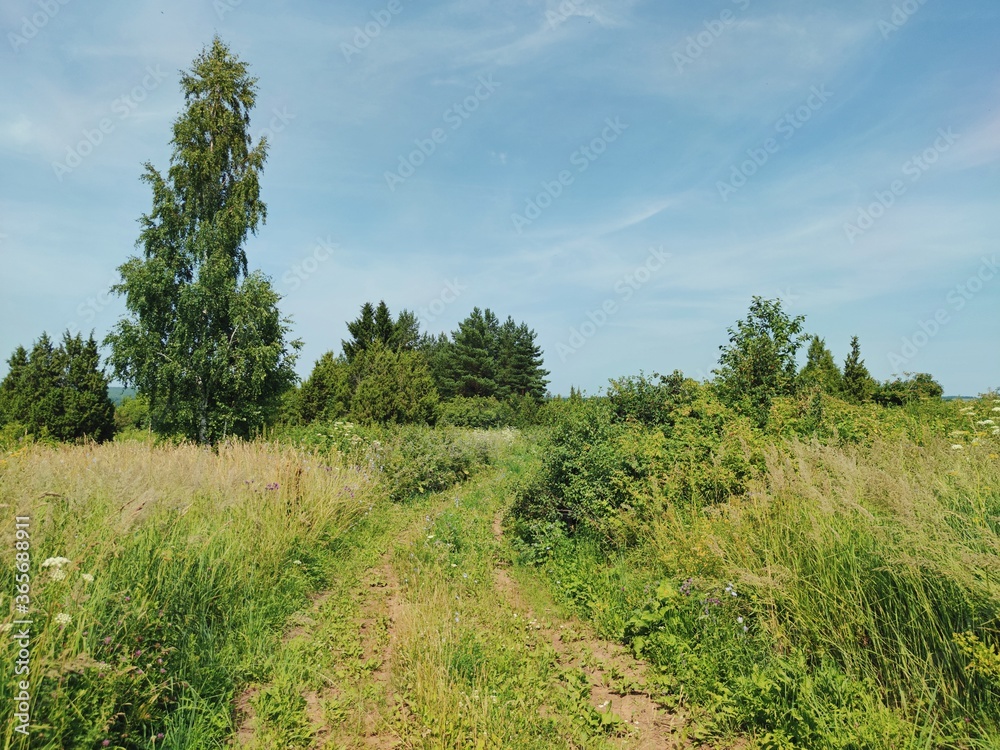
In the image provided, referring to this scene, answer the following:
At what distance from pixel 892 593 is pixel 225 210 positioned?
23.8 metres

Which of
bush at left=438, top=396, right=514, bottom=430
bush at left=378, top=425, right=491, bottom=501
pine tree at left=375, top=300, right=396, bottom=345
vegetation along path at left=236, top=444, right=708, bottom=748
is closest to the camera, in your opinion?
vegetation along path at left=236, top=444, right=708, bottom=748

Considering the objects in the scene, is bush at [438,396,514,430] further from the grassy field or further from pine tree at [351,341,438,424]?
the grassy field

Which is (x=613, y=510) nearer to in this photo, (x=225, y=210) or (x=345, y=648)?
(x=345, y=648)

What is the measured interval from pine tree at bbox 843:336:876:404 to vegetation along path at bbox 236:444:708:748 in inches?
718

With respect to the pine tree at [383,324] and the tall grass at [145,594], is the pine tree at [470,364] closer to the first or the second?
the pine tree at [383,324]

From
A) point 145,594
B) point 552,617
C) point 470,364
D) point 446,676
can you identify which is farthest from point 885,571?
point 470,364

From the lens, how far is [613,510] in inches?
243

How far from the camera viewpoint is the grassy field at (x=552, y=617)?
109 inches

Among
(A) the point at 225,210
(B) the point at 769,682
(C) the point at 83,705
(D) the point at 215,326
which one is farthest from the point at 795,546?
(A) the point at 225,210

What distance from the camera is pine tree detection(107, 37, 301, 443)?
64.1 feet

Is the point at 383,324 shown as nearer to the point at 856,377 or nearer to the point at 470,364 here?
the point at 470,364

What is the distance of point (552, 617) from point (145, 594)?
3.39 meters

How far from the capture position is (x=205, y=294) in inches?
772

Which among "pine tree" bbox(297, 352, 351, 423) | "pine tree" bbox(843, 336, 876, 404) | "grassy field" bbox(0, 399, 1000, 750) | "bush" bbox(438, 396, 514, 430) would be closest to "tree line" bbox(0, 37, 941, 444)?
"pine tree" bbox(843, 336, 876, 404)
